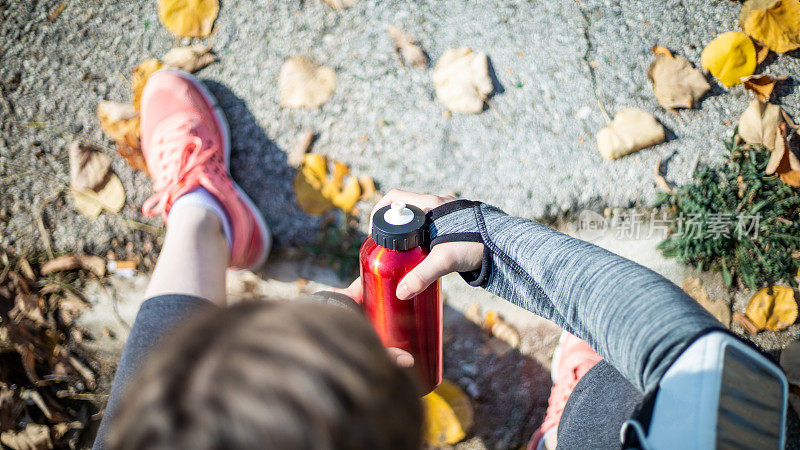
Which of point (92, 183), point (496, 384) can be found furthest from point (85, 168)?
point (496, 384)

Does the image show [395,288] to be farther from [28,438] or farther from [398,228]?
[28,438]

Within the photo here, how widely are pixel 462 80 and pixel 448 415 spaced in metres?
1.30

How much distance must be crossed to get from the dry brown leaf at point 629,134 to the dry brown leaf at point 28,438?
2.49 m

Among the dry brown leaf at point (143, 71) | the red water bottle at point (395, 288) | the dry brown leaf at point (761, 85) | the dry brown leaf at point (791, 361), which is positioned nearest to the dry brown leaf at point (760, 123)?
the dry brown leaf at point (761, 85)

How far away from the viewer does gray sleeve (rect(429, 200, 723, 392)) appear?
39.4 inches

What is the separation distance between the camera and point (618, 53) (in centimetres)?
201

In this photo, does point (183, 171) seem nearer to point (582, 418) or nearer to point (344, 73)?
point (344, 73)

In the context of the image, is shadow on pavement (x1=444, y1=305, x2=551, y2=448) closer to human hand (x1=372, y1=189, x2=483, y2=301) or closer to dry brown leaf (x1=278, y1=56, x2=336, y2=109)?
human hand (x1=372, y1=189, x2=483, y2=301)

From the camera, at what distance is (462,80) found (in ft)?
6.64

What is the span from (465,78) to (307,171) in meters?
0.73

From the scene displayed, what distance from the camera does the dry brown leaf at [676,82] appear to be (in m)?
1.96

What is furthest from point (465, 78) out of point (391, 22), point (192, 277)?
point (192, 277)

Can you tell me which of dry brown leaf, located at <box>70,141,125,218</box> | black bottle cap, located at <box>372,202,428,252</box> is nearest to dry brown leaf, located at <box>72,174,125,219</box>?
dry brown leaf, located at <box>70,141,125,218</box>

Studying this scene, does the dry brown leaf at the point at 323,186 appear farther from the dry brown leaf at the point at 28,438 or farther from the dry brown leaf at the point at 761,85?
the dry brown leaf at the point at 761,85
